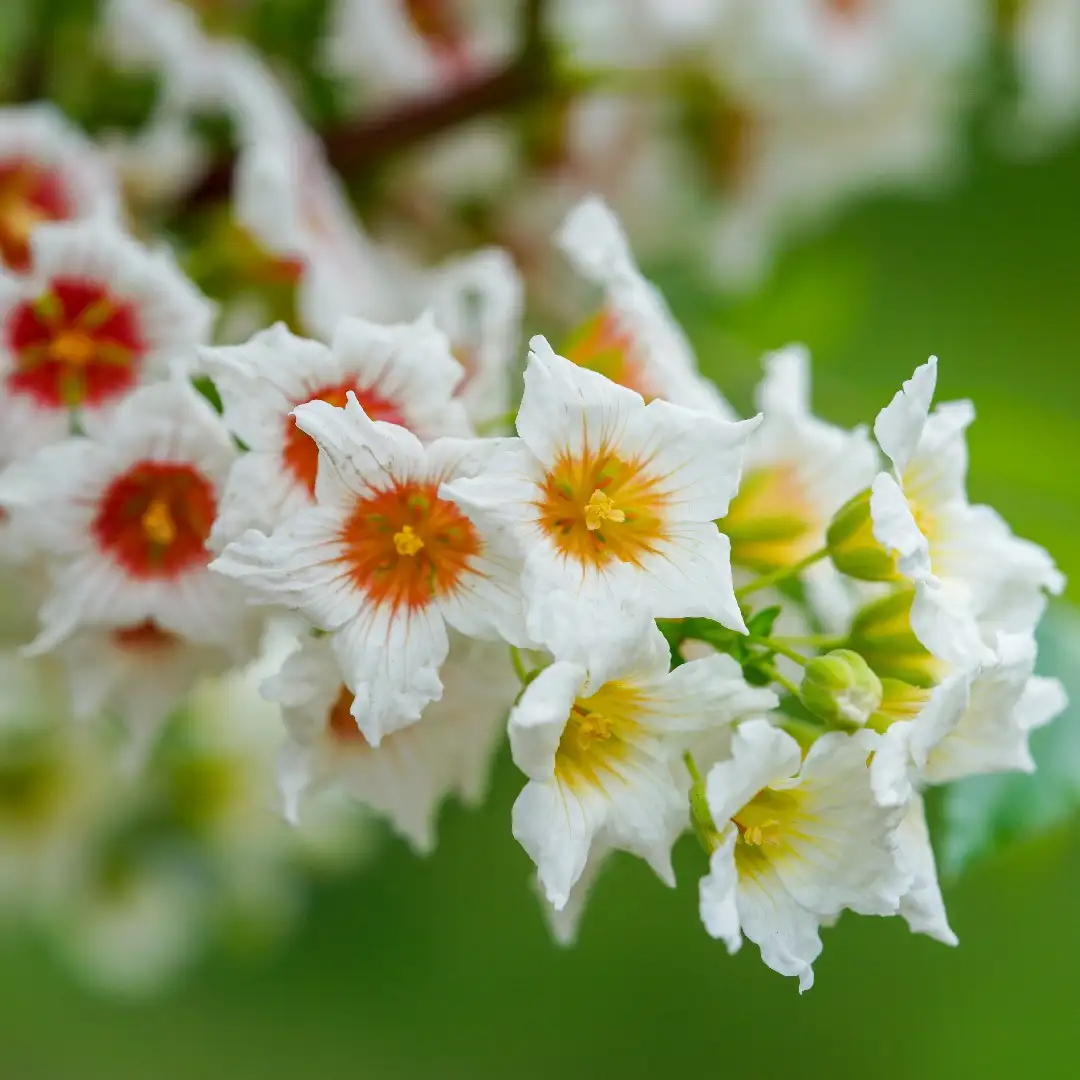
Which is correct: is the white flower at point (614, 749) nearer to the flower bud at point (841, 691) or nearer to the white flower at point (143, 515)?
the flower bud at point (841, 691)

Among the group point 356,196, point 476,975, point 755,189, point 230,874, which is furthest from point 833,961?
point 356,196

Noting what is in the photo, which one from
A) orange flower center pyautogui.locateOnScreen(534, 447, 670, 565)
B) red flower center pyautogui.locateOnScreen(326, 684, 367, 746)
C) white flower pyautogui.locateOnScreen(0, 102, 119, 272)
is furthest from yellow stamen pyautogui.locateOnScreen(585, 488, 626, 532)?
white flower pyautogui.locateOnScreen(0, 102, 119, 272)

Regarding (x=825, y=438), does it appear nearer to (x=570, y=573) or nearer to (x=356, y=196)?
(x=570, y=573)

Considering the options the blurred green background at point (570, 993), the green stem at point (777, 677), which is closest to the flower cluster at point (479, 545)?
the green stem at point (777, 677)

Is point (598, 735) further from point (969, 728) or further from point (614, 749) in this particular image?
point (969, 728)

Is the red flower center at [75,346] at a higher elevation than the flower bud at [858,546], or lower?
higher

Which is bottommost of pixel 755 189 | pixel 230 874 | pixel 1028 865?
pixel 230 874

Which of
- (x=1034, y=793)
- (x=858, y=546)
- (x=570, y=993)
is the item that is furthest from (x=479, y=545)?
(x=570, y=993)
